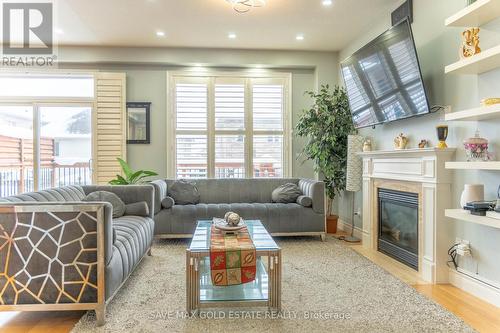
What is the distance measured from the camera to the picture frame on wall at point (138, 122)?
17.5 ft

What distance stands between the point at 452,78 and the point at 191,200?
3408 mm

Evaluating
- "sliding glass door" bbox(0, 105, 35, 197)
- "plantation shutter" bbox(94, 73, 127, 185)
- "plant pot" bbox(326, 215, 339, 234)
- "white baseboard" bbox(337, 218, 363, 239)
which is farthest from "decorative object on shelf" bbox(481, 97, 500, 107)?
"sliding glass door" bbox(0, 105, 35, 197)

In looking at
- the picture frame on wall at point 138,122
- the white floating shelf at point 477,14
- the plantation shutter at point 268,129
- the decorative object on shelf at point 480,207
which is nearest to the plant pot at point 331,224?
the plantation shutter at point 268,129

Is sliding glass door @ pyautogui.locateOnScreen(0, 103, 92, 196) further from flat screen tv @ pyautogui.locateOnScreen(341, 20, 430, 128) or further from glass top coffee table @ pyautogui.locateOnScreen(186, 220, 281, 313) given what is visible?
flat screen tv @ pyautogui.locateOnScreen(341, 20, 430, 128)

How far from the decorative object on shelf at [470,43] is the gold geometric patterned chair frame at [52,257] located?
291 centimetres

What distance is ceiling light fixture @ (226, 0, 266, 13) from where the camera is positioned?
3.50 m

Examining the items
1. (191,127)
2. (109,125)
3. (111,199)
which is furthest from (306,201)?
(109,125)

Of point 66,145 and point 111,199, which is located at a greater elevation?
point 66,145

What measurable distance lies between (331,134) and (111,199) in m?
3.02

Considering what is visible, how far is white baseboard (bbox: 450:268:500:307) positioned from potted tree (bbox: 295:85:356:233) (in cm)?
214

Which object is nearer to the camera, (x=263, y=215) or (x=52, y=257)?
(x=52, y=257)

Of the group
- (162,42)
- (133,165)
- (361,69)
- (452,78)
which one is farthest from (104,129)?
(452,78)

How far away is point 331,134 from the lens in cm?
463

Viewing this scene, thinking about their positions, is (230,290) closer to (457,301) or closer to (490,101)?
(457,301)
